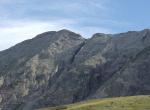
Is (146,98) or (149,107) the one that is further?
(146,98)

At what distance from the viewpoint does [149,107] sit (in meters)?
178

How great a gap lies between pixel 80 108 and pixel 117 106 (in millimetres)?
15640

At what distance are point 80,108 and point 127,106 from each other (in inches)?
768

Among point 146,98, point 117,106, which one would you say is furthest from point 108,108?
point 146,98

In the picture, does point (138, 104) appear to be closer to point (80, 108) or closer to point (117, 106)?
point (117, 106)

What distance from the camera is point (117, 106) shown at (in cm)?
18850

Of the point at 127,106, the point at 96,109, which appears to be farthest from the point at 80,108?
the point at 127,106

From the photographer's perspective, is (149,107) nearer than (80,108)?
Yes

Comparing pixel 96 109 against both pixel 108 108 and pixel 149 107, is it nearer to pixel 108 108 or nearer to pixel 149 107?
pixel 108 108

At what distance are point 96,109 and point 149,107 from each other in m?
22.4

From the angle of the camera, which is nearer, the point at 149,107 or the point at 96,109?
the point at 149,107

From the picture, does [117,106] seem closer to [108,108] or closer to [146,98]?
[108,108]

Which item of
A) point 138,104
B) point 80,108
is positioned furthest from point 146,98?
point 80,108

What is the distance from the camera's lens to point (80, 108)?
19525 centimetres
